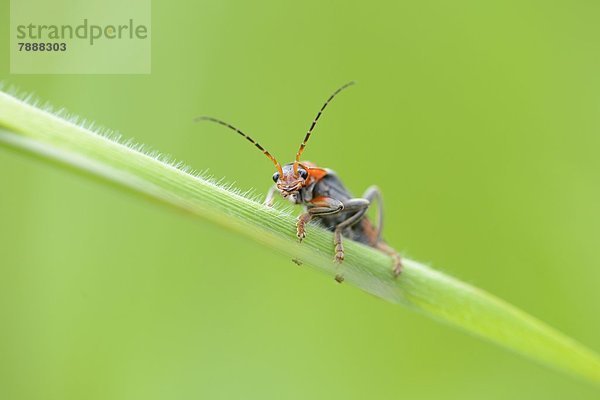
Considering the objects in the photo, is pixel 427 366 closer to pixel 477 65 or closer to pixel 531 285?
pixel 531 285

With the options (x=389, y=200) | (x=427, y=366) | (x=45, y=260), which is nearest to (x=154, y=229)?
(x=45, y=260)

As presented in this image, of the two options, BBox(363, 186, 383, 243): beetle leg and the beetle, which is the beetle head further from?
BBox(363, 186, 383, 243): beetle leg

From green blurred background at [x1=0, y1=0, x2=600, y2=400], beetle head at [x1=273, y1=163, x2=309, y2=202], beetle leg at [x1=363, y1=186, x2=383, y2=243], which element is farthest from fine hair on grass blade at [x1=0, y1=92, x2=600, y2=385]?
green blurred background at [x1=0, y1=0, x2=600, y2=400]

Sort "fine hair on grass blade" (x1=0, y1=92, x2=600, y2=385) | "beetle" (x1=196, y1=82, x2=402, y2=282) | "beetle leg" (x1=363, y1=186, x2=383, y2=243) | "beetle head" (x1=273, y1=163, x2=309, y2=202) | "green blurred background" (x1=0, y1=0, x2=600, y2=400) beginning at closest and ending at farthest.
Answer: "fine hair on grass blade" (x1=0, y1=92, x2=600, y2=385)
"beetle" (x1=196, y1=82, x2=402, y2=282)
"beetle head" (x1=273, y1=163, x2=309, y2=202)
"green blurred background" (x1=0, y1=0, x2=600, y2=400)
"beetle leg" (x1=363, y1=186, x2=383, y2=243)

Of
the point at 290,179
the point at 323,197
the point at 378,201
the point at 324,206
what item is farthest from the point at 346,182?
the point at 290,179

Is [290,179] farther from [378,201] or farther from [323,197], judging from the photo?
[378,201]

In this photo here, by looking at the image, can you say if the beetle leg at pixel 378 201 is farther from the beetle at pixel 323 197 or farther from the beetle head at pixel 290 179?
the beetle head at pixel 290 179
